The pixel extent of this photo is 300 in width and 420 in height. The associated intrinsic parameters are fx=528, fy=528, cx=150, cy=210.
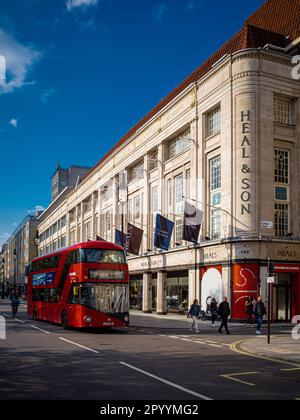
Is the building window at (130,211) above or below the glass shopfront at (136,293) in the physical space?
above

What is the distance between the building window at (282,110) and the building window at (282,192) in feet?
7.09

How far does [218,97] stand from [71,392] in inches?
1196

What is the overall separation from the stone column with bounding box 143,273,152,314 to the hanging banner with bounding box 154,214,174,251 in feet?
31.2

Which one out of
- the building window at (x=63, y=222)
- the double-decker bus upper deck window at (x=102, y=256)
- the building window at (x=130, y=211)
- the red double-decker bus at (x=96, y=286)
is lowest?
the red double-decker bus at (x=96, y=286)

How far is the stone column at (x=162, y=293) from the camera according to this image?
4556cm

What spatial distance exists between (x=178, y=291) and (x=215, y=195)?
9.74 m

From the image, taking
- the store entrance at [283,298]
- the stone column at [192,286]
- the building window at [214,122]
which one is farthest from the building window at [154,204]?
the store entrance at [283,298]

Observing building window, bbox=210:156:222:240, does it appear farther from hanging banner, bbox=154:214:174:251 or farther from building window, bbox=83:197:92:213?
building window, bbox=83:197:92:213

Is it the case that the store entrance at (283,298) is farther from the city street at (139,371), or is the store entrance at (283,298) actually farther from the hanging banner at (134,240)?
the city street at (139,371)

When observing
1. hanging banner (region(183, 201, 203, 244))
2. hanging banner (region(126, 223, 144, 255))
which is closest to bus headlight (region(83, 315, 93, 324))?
hanging banner (region(183, 201, 203, 244))

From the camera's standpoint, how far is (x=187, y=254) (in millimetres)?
40594

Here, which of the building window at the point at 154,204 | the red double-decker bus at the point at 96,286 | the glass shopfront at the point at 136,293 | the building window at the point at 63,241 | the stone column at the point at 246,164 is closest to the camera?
the red double-decker bus at the point at 96,286

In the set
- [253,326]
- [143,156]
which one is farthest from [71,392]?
[143,156]

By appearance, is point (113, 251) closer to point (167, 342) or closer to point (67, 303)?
point (67, 303)
